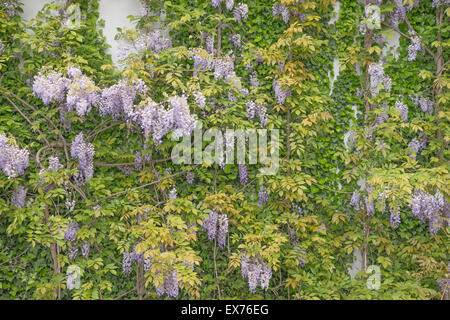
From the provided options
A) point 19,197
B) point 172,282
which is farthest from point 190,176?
point 19,197

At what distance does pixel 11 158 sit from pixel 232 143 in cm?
162

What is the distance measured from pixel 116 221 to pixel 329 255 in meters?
1.71

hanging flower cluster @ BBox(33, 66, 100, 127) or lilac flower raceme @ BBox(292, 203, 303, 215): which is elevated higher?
hanging flower cluster @ BBox(33, 66, 100, 127)

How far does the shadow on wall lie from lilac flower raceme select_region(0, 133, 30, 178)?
41.7 inches

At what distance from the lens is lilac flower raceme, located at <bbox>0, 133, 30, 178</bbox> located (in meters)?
3.11

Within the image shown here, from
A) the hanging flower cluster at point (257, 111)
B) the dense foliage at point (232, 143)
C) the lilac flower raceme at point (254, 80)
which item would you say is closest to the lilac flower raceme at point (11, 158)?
the dense foliage at point (232, 143)

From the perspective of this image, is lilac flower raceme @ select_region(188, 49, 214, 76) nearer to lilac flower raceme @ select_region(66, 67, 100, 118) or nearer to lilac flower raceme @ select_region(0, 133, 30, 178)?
lilac flower raceme @ select_region(66, 67, 100, 118)

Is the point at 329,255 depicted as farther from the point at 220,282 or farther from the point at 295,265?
the point at 220,282

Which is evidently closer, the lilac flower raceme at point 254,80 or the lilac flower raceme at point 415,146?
the lilac flower raceme at point 415,146

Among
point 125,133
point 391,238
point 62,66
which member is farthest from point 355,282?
point 62,66

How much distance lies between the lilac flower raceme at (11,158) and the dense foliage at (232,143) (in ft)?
0.05

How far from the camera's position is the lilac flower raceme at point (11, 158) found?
10.2 feet

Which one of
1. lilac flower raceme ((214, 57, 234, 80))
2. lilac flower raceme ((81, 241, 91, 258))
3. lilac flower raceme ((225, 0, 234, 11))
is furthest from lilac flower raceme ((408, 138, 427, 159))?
lilac flower raceme ((81, 241, 91, 258))

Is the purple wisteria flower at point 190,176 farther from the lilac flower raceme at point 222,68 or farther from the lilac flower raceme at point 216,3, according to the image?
the lilac flower raceme at point 216,3
